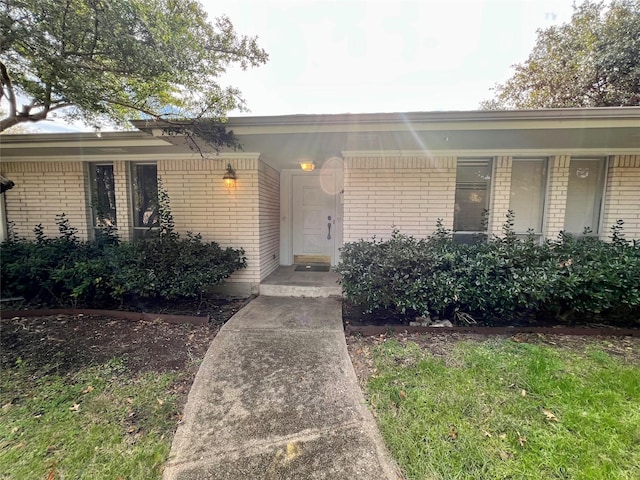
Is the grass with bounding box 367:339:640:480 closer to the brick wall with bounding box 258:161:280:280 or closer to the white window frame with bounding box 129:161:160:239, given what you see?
the brick wall with bounding box 258:161:280:280

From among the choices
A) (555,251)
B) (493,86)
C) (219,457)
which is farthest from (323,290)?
(493,86)

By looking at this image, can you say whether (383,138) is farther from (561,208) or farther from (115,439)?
(115,439)

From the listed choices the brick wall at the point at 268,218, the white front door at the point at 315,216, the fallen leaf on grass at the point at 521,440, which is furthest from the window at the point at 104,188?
the fallen leaf on grass at the point at 521,440

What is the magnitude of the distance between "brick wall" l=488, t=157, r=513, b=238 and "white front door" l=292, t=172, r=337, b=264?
3.13 meters

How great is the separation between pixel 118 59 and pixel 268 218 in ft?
10.8

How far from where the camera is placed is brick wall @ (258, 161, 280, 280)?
5152mm

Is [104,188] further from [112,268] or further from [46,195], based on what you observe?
[112,268]

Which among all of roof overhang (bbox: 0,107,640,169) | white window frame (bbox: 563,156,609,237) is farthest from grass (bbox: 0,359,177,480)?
white window frame (bbox: 563,156,609,237)

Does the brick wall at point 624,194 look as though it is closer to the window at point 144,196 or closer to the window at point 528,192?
the window at point 528,192

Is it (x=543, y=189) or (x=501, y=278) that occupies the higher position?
(x=543, y=189)

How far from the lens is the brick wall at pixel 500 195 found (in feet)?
15.1

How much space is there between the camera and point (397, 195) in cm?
479

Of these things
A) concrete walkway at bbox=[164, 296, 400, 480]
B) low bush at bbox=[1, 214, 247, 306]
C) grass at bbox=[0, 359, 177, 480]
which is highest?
low bush at bbox=[1, 214, 247, 306]

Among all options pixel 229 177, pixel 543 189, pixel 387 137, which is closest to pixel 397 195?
pixel 387 137
